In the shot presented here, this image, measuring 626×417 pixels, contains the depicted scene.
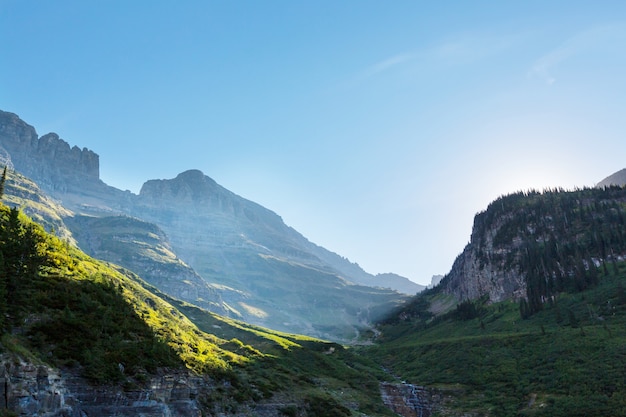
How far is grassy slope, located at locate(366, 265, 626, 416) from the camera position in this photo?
63.4m

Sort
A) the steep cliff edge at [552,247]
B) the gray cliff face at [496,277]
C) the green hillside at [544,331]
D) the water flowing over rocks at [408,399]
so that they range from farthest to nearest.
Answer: the gray cliff face at [496,277]
the steep cliff edge at [552,247]
the water flowing over rocks at [408,399]
the green hillside at [544,331]

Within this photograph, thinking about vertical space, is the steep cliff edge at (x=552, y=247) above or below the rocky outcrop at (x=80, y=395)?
above

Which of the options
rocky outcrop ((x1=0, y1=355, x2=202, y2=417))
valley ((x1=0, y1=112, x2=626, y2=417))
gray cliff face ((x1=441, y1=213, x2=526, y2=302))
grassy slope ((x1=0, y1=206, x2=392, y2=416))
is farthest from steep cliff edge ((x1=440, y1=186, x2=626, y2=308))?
rocky outcrop ((x1=0, y1=355, x2=202, y2=417))

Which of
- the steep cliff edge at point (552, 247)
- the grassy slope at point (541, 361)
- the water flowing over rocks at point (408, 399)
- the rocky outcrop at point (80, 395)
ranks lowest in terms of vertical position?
the water flowing over rocks at point (408, 399)

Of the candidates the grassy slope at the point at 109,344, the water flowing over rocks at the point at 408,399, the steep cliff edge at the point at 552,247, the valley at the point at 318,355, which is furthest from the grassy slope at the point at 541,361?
the grassy slope at the point at 109,344

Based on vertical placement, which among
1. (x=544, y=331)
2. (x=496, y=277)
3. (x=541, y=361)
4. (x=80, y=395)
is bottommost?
(x=541, y=361)

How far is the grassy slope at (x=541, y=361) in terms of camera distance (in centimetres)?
6339

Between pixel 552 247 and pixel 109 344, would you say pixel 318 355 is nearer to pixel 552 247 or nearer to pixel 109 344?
pixel 109 344

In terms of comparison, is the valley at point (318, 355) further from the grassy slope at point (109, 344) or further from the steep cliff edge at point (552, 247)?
the steep cliff edge at point (552, 247)

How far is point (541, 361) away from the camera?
8200 centimetres

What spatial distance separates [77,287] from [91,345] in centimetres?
1000

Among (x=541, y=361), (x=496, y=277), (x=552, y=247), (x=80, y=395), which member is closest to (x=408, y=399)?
(x=541, y=361)

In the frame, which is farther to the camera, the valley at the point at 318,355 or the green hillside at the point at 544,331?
the green hillside at the point at 544,331

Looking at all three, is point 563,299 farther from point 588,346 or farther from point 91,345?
point 91,345
